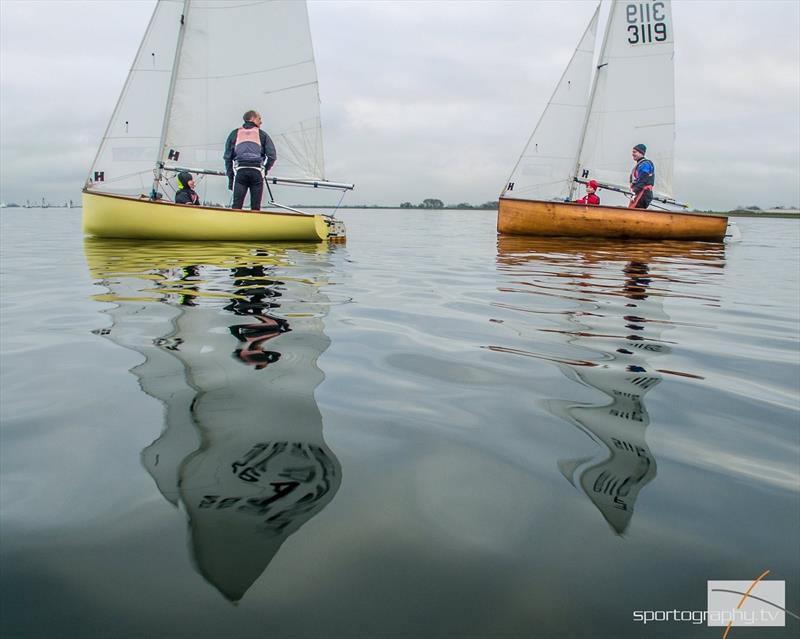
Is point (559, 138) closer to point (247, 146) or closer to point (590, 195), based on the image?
point (590, 195)

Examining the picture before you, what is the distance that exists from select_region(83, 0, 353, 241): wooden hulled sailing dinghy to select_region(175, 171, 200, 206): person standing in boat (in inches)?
5.9

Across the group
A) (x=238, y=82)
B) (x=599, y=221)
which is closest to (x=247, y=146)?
(x=238, y=82)

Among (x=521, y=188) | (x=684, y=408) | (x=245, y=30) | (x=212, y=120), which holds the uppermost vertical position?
(x=245, y=30)

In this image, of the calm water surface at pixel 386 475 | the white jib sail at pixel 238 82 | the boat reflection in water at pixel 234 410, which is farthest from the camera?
the white jib sail at pixel 238 82

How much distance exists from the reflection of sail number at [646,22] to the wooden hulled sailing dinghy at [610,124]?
0.08 feet

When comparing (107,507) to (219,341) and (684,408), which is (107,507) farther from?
(684,408)

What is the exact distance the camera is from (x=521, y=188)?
15.6 metres

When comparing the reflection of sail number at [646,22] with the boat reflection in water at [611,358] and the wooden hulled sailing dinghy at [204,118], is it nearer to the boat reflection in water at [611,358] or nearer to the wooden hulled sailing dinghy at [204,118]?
the wooden hulled sailing dinghy at [204,118]

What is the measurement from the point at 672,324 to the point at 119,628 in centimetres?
399

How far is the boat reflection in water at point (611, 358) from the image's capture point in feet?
5.46

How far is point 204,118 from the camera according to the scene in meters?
11.9

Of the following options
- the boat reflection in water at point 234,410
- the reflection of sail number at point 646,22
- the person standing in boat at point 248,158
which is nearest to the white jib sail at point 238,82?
the person standing in boat at point 248,158

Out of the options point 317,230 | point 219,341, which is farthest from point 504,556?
point 317,230

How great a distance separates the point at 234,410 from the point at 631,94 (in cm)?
1639
